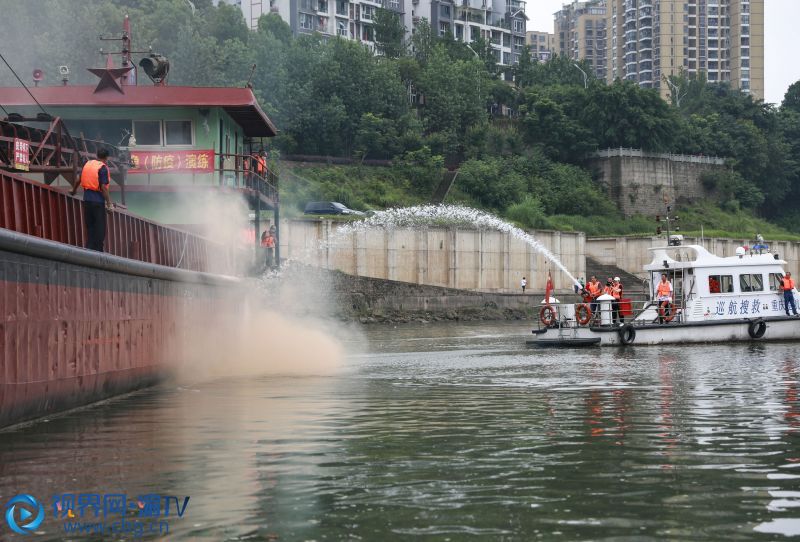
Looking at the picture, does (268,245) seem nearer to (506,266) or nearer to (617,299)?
(617,299)

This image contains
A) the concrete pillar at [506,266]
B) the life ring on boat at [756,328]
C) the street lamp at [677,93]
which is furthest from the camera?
the street lamp at [677,93]

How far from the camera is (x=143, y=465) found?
11156mm

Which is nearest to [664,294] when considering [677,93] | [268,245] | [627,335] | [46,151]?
[627,335]

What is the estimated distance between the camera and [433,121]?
120 meters

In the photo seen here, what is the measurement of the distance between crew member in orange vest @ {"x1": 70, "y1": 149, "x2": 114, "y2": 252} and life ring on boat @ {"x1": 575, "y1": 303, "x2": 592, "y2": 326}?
2106 cm

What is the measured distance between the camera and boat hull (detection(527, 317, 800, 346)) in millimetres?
35250

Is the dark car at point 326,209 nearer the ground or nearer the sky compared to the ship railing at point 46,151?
nearer the sky

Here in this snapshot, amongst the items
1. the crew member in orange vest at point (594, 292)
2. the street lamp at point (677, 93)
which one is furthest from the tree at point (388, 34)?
the crew member in orange vest at point (594, 292)

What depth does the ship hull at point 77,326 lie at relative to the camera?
13.5 metres

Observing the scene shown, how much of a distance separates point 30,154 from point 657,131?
10626 cm

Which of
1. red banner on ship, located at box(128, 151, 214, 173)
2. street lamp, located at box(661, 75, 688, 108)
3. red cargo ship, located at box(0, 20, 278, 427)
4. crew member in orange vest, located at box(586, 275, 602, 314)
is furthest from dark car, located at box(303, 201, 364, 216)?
street lamp, located at box(661, 75, 688, 108)

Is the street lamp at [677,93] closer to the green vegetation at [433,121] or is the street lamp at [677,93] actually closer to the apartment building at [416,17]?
the green vegetation at [433,121]

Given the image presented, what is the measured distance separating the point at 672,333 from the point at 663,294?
1.37m

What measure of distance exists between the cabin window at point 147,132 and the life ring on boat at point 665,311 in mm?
16710
